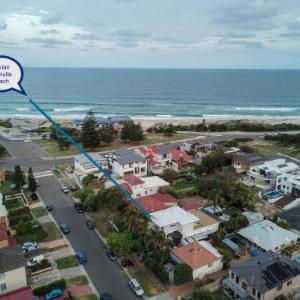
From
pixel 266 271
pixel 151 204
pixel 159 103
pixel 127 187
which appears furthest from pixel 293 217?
pixel 159 103

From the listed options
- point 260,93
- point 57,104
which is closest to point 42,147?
point 57,104

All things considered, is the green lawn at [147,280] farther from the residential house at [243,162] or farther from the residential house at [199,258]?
the residential house at [243,162]

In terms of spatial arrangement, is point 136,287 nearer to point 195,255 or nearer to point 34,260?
point 195,255

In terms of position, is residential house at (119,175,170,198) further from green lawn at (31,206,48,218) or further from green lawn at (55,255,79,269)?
green lawn at (55,255,79,269)

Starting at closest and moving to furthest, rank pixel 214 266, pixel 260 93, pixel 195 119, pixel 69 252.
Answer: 1. pixel 214 266
2. pixel 69 252
3. pixel 195 119
4. pixel 260 93

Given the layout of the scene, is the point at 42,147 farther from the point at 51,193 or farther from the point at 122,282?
the point at 122,282

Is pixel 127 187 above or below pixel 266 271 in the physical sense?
above
